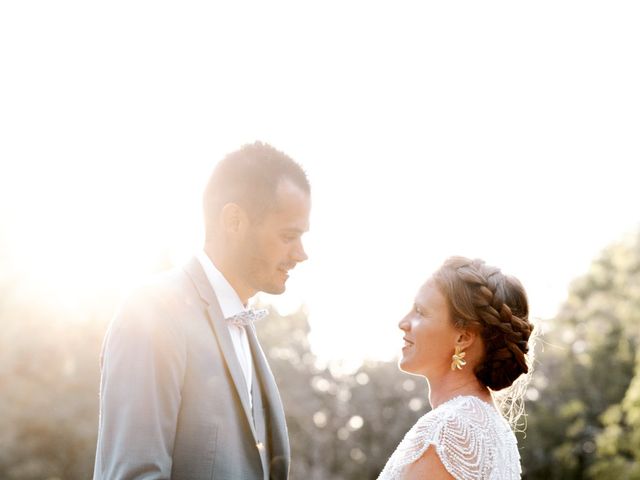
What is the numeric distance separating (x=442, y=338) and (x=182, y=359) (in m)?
1.25

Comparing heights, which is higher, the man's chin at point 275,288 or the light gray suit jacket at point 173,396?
the man's chin at point 275,288

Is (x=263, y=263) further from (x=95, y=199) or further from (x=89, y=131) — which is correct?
(x=89, y=131)

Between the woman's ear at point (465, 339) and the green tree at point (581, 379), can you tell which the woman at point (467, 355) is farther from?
the green tree at point (581, 379)

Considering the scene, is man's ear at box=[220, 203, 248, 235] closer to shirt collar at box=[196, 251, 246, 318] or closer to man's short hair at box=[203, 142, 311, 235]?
man's short hair at box=[203, 142, 311, 235]

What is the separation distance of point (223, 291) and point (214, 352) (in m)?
0.38

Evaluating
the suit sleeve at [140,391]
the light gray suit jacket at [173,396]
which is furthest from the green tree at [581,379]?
the suit sleeve at [140,391]

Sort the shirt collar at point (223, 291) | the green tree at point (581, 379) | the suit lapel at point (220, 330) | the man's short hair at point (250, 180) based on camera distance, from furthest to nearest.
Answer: the green tree at point (581, 379) < the man's short hair at point (250, 180) < the shirt collar at point (223, 291) < the suit lapel at point (220, 330)

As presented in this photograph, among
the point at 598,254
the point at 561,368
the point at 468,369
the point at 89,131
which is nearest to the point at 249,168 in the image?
the point at 468,369

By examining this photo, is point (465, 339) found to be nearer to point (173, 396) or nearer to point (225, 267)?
point (225, 267)

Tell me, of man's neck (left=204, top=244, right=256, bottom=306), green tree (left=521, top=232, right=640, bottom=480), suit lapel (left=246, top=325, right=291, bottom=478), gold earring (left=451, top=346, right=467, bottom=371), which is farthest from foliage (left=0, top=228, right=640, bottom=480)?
gold earring (left=451, top=346, right=467, bottom=371)

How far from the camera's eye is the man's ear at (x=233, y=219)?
385 cm

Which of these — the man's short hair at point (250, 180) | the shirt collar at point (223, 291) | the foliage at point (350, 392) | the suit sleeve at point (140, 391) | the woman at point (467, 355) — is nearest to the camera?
the suit sleeve at point (140, 391)

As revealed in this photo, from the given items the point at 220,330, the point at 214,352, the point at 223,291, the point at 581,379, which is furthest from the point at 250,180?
the point at 581,379

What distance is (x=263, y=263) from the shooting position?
152 inches
